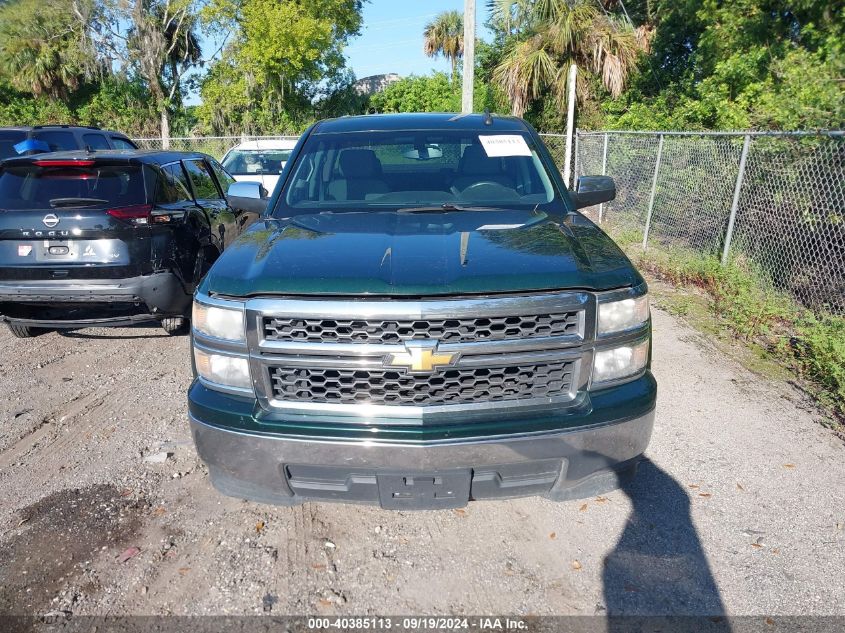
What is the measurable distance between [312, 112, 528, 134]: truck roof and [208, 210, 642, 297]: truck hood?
1.08 m

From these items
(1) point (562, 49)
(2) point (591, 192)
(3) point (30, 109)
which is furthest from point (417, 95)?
(2) point (591, 192)

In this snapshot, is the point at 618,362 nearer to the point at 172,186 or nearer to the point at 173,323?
the point at 173,323

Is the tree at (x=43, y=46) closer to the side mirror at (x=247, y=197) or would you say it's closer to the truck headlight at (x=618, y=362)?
the side mirror at (x=247, y=197)

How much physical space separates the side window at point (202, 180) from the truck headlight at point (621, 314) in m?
4.91

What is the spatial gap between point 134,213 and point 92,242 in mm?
394

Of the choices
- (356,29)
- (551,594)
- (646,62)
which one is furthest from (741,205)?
(356,29)

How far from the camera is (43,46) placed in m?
28.3

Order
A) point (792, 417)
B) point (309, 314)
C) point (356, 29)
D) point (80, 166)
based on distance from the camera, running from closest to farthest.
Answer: point (309, 314), point (792, 417), point (80, 166), point (356, 29)

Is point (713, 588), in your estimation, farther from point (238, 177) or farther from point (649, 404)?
point (238, 177)

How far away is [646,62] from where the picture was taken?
15359 mm

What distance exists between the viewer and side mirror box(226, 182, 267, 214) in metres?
4.04

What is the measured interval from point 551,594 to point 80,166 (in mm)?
4919

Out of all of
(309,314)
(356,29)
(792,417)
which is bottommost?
(792,417)

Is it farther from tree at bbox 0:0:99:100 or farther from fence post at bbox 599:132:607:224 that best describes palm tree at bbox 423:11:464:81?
fence post at bbox 599:132:607:224
